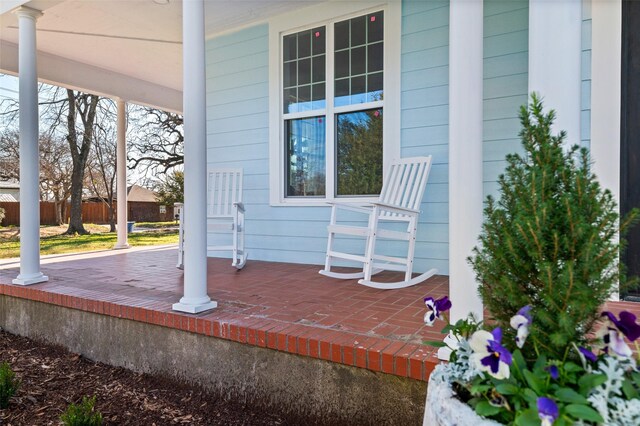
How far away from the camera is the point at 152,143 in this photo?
13.3m

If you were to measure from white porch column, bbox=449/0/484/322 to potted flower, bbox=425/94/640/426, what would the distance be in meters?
0.43

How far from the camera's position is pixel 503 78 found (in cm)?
302

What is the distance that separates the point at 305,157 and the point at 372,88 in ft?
3.05

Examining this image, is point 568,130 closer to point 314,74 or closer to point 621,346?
point 621,346

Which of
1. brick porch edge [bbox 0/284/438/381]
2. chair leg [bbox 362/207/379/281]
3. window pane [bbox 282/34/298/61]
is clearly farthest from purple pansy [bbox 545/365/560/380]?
window pane [bbox 282/34/298/61]

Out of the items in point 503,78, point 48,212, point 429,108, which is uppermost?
point 503,78

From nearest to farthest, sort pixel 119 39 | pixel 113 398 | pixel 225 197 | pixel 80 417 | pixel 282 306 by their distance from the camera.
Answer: pixel 80 417
pixel 113 398
pixel 282 306
pixel 225 197
pixel 119 39

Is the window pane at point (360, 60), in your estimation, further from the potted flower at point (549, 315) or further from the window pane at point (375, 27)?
the potted flower at point (549, 315)

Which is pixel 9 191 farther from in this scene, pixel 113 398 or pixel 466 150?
pixel 466 150

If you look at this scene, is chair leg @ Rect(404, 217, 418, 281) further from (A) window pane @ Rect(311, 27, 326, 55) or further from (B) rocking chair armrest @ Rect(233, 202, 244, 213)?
(A) window pane @ Rect(311, 27, 326, 55)

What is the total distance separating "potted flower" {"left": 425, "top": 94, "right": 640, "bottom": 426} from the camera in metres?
0.88

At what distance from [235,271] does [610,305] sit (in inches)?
109

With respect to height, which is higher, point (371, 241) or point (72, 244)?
point (371, 241)

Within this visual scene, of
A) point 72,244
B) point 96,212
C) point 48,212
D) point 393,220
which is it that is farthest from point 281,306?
point 96,212
